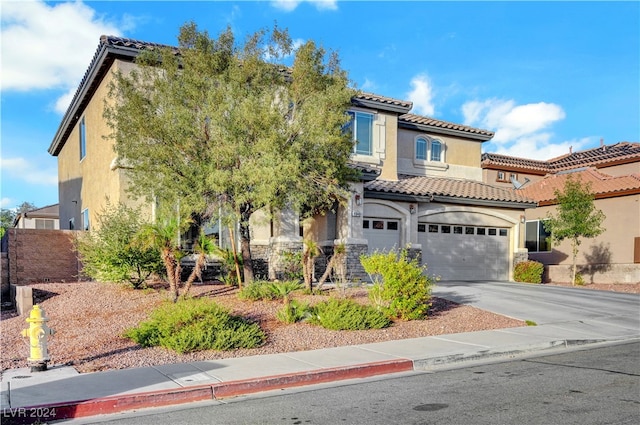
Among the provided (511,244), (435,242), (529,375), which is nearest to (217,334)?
A: (529,375)

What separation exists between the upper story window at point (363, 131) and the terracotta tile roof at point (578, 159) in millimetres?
17773

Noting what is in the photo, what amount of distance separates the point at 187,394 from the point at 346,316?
16.1ft

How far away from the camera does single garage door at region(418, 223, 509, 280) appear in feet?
72.5

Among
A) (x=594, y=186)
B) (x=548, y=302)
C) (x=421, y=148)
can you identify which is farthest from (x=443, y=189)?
(x=594, y=186)

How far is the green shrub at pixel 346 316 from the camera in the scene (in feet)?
35.9

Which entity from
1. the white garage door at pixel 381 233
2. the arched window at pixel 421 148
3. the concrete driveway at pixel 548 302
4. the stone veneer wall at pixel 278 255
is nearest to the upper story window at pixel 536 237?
the arched window at pixel 421 148

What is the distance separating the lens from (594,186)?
2609 centimetres

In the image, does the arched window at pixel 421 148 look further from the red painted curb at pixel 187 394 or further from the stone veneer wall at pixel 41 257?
the red painted curb at pixel 187 394

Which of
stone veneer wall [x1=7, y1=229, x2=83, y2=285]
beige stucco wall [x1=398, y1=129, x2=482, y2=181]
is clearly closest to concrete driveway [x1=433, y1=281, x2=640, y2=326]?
beige stucco wall [x1=398, y1=129, x2=482, y2=181]

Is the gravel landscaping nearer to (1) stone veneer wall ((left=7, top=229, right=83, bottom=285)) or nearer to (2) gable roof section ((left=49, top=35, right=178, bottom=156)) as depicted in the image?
(1) stone veneer wall ((left=7, top=229, right=83, bottom=285))

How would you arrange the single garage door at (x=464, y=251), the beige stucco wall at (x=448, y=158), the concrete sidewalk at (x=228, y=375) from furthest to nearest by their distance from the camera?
1. the beige stucco wall at (x=448, y=158)
2. the single garage door at (x=464, y=251)
3. the concrete sidewalk at (x=228, y=375)

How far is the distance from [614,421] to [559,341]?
5.36 meters

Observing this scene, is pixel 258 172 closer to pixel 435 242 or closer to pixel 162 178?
pixel 162 178

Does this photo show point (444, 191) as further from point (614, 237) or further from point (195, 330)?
point (195, 330)
